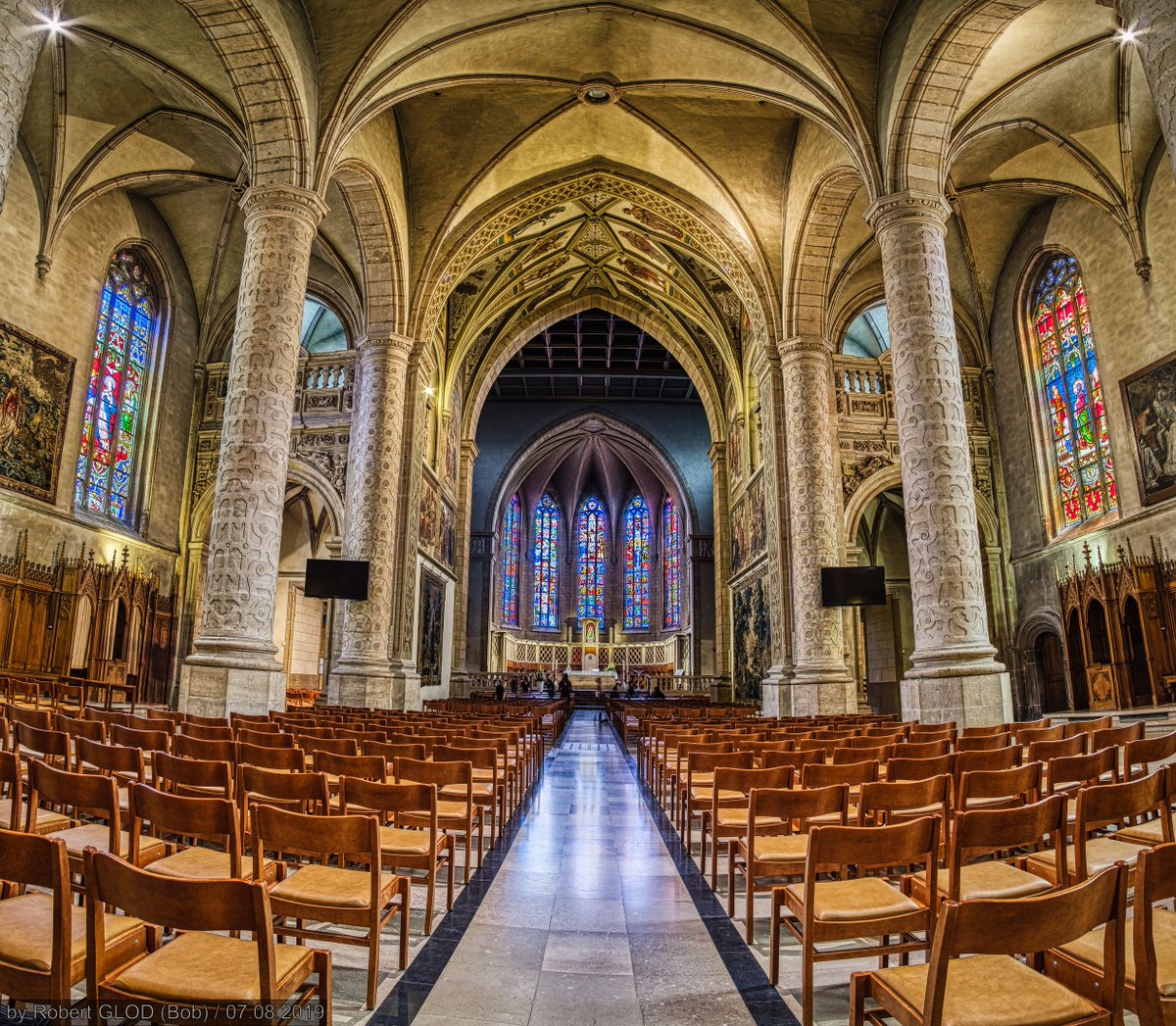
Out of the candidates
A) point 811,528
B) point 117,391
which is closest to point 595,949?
point 811,528

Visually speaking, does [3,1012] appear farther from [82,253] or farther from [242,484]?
[82,253]

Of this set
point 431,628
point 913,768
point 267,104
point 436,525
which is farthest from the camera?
point 436,525

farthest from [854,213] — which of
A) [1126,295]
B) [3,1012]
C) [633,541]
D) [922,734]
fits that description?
[633,541]

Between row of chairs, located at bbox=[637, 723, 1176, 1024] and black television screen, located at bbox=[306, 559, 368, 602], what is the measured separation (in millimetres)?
9730

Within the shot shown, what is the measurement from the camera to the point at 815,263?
644 inches

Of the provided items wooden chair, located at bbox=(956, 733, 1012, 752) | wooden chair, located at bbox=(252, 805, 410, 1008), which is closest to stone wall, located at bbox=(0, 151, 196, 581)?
wooden chair, located at bbox=(252, 805, 410, 1008)

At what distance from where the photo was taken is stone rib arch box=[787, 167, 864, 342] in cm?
1560

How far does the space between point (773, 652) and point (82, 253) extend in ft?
55.5

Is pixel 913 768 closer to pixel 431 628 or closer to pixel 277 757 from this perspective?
pixel 277 757

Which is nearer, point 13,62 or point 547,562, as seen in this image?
point 13,62

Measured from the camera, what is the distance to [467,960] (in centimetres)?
333

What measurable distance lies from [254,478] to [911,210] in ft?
31.0

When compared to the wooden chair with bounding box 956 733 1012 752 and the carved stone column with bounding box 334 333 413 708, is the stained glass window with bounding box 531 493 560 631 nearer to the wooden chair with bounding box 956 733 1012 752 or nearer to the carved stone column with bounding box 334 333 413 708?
the carved stone column with bounding box 334 333 413 708


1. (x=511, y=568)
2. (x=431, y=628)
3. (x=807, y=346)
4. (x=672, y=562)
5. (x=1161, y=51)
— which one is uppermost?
(x=807, y=346)
